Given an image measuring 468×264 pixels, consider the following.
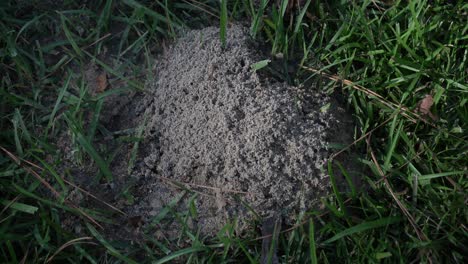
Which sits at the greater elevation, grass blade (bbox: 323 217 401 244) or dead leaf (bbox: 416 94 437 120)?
dead leaf (bbox: 416 94 437 120)

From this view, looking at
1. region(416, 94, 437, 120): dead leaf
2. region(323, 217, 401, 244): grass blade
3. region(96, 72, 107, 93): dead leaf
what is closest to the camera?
region(323, 217, 401, 244): grass blade

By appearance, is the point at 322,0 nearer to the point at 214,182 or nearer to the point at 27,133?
the point at 214,182

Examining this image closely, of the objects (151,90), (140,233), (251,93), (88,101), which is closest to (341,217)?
(251,93)

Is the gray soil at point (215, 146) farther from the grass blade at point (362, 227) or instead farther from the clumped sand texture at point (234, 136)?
the grass blade at point (362, 227)

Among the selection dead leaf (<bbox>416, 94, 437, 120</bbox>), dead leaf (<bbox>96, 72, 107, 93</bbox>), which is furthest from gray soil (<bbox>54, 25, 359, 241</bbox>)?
dead leaf (<bbox>416, 94, 437, 120</bbox>)

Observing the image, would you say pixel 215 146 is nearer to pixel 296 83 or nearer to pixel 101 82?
pixel 296 83

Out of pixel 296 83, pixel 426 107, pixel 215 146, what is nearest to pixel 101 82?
pixel 215 146

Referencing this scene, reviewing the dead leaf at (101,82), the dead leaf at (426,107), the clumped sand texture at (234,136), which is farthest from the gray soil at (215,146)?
the dead leaf at (426,107)

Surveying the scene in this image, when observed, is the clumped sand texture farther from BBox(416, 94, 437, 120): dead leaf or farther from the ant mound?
BBox(416, 94, 437, 120): dead leaf
